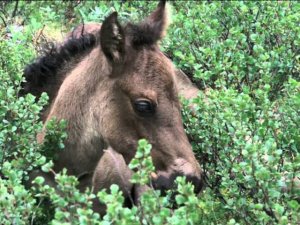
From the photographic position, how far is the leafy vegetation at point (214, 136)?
312cm

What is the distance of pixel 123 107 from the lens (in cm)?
466

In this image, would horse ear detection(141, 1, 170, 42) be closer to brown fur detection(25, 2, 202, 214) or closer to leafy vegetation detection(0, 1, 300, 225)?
brown fur detection(25, 2, 202, 214)

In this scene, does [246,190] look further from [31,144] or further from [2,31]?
[2,31]

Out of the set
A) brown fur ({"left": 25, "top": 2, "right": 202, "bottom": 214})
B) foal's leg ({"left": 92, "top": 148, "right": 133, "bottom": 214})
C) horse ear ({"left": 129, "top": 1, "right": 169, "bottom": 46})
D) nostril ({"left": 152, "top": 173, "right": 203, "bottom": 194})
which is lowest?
foal's leg ({"left": 92, "top": 148, "right": 133, "bottom": 214})

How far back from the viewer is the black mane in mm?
5250

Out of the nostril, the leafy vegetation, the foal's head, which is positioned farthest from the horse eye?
the nostril

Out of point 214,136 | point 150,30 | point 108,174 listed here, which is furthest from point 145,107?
point 108,174

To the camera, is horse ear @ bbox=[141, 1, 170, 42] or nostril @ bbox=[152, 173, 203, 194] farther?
horse ear @ bbox=[141, 1, 170, 42]

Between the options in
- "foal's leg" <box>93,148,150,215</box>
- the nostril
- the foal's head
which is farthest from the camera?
"foal's leg" <box>93,148,150,215</box>

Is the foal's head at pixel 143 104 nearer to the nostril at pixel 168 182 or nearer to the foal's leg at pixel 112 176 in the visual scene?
the nostril at pixel 168 182

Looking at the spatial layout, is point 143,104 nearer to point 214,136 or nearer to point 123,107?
point 123,107

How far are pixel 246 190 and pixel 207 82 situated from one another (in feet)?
5.78

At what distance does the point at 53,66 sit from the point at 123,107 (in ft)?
3.05

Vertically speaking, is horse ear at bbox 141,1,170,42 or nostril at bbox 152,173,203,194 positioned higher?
Answer: horse ear at bbox 141,1,170,42
